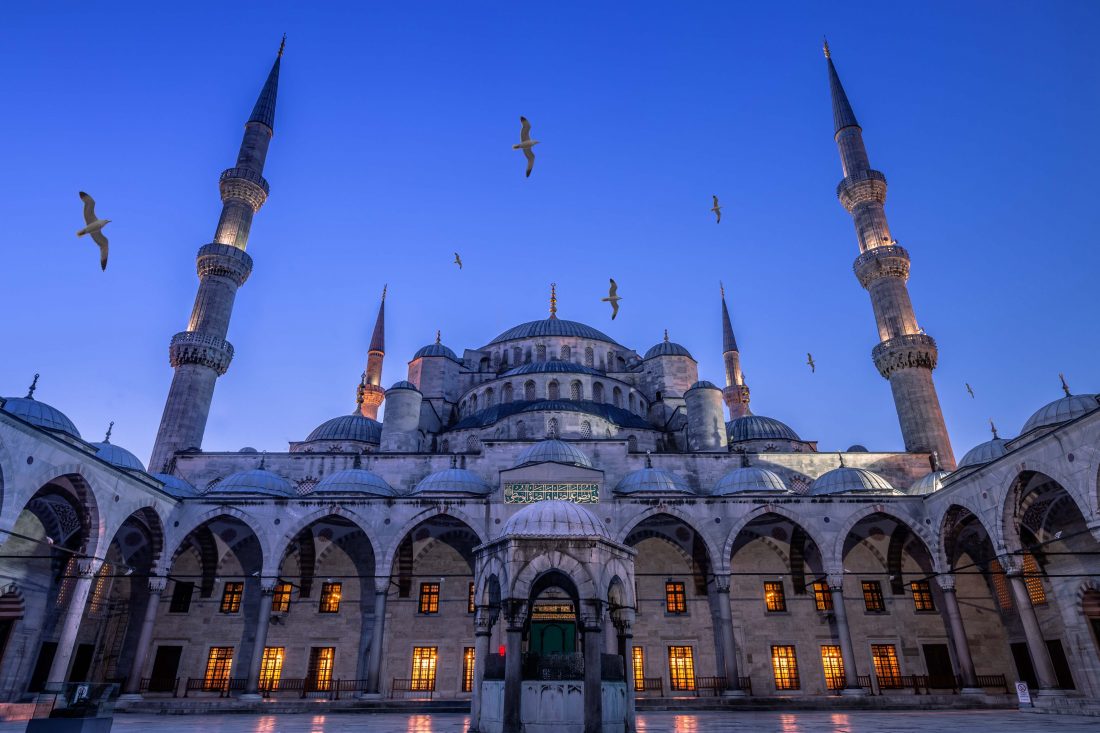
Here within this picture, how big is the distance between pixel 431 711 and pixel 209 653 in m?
8.55

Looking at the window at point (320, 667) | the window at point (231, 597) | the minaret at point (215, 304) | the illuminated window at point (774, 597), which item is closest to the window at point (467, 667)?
the window at point (320, 667)

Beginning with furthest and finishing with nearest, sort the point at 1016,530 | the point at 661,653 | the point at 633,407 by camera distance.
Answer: the point at 633,407, the point at 661,653, the point at 1016,530

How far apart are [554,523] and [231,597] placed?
55.1ft

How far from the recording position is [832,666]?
20.5 meters

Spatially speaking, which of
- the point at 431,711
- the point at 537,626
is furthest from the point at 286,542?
the point at 537,626

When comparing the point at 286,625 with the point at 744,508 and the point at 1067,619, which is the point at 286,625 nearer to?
the point at 744,508

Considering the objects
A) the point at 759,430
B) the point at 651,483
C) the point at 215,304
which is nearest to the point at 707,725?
the point at 651,483

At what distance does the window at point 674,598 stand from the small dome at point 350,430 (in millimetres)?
13821

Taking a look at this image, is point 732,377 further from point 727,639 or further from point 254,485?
point 254,485

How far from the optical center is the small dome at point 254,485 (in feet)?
68.1

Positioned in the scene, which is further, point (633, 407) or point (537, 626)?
point (633, 407)

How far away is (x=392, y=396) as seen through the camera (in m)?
26.8

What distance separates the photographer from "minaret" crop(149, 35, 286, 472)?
25094 millimetres

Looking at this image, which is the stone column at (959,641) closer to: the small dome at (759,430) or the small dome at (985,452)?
the small dome at (985,452)
